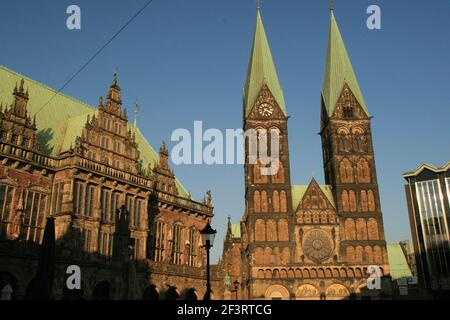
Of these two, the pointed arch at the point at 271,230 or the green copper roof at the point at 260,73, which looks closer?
the pointed arch at the point at 271,230

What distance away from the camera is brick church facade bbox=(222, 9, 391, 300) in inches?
2260

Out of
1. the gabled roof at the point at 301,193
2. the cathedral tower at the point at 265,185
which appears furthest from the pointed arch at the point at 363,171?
the cathedral tower at the point at 265,185

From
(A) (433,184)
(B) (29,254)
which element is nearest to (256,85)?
(A) (433,184)

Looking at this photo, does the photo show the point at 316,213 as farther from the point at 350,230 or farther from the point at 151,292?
the point at 151,292

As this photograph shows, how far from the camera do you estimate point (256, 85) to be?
67.7 m

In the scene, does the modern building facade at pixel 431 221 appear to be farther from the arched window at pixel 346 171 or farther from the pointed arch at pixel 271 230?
the pointed arch at pixel 271 230

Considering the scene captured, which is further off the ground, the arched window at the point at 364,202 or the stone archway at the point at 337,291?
the arched window at the point at 364,202

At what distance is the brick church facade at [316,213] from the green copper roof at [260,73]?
0.17 metres

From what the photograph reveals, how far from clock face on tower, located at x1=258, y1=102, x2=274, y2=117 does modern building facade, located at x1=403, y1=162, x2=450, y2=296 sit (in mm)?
20148

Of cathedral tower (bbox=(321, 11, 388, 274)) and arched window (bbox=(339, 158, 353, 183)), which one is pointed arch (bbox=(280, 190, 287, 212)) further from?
arched window (bbox=(339, 158, 353, 183))

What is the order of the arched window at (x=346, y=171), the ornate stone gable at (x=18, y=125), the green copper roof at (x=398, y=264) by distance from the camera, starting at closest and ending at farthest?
the ornate stone gable at (x=18, y=125)
the arched window at (x=346, y=171)
the green copper roof at (x=398, y=264)

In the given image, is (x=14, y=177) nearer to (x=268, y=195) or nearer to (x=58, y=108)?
(x=58, y=108)

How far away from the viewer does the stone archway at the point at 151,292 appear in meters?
35.5

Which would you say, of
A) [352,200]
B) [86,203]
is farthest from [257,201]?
[86,203]
